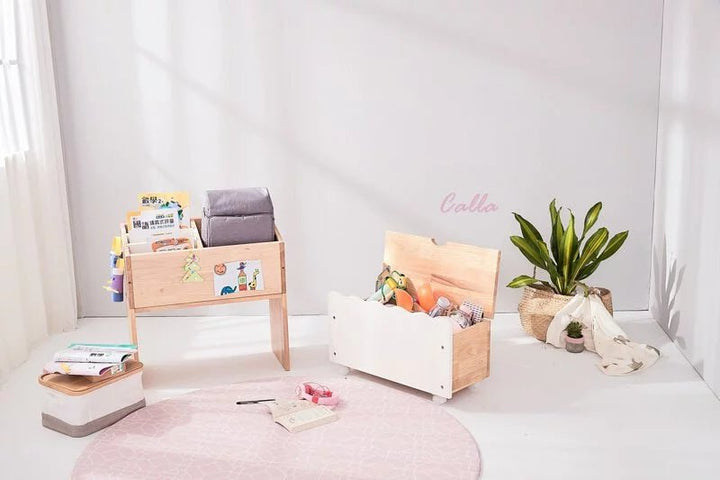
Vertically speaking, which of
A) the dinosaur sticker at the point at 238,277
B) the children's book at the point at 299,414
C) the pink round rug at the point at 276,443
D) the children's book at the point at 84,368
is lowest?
the pink round rug at the point at 276,443

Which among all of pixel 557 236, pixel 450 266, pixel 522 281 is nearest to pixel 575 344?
pixel 522 281

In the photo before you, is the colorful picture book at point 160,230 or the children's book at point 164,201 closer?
the colorful picture book at point 160,230

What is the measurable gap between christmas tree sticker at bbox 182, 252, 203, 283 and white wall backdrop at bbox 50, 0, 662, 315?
0.92 meters

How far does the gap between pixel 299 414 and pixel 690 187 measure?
6.27 ft

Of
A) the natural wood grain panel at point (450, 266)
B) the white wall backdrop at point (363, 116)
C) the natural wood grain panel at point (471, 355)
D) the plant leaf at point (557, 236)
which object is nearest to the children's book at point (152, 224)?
the white wall backdrop at point (363, 116)

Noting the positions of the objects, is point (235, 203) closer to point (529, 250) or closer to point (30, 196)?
point (30, 196)

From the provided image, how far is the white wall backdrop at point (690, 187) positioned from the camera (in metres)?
3.28

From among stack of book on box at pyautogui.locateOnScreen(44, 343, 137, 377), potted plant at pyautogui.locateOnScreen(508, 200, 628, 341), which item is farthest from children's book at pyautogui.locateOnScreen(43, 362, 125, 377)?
potted plant at pyautogui.locateOnScreen(508, 200, 628, 341)

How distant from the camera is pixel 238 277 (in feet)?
10.8

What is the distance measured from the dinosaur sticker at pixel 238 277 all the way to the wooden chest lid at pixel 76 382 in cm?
47

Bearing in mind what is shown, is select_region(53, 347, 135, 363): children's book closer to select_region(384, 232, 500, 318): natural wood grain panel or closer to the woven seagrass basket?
select_region(384, 232, 500, 318): natural wood grain panel

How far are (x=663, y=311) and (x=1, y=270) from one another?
291 cm

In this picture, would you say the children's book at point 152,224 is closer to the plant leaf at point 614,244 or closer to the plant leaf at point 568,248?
the plant leaf at point 568,248

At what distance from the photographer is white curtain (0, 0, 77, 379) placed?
11.5 ft
